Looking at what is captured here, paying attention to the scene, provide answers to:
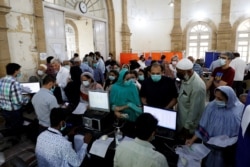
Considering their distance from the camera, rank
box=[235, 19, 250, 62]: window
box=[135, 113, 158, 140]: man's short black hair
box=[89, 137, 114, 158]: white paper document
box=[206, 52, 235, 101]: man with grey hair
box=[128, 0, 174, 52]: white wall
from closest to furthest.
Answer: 1. box=[135, 113, 158, 140]: man's short black hair
2. box=[89, 137, 114, 158]: white paper document
3. box=[206, 52, 235, 101]: man with grey hair
4. box=[235, 19, 250, 62]: window
5. box=[128, 0, 174, 52]: white wall

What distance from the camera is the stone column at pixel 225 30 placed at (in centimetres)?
1146

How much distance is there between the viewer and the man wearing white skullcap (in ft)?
8.42

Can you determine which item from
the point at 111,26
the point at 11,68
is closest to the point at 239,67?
the point at 11,68

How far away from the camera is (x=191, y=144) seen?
231 cm

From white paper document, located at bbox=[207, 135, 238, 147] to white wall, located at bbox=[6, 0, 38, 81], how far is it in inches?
197

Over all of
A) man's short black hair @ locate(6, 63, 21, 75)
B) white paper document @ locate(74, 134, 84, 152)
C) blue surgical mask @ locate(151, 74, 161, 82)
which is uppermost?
man's short black hair @ locate(6, 63, 21, 75)

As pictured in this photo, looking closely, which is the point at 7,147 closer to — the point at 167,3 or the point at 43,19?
the point at 43,19

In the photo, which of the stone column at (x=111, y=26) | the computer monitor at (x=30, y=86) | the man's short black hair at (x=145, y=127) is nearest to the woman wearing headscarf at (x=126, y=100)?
the man's short black hair at (x=145, y=127)

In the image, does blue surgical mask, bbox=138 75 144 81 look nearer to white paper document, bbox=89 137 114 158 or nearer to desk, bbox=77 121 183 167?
desk, bbox=77 121 183 167

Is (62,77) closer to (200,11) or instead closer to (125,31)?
(125,31)

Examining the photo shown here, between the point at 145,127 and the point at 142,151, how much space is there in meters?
0.20

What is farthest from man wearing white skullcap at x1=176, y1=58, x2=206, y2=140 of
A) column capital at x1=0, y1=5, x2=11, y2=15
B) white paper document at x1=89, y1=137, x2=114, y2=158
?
column capital at x1=0, y1=5, x2=11, y2=15

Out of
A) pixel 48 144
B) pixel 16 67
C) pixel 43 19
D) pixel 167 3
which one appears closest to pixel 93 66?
pixel 43 19

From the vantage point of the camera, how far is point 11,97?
3350 mm
